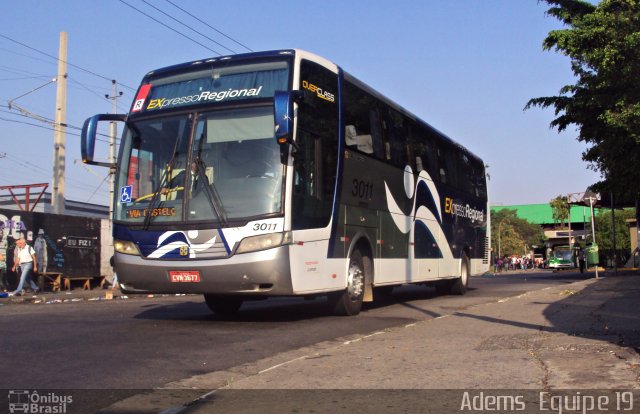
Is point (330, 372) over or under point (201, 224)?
under

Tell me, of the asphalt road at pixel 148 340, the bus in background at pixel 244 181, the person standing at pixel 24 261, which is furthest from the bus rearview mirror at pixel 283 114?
the person standing at pixel 24 261

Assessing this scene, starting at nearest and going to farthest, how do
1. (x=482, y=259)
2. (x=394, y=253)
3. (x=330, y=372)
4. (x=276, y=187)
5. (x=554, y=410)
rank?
(x=554, y=410)
(x=330, y=372)
(x=276, y=187)
(x=394, y=253)
(x=482, y=259)

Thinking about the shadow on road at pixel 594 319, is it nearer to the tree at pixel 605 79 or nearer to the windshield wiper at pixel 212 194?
the windshield wiper at pixel 212 194

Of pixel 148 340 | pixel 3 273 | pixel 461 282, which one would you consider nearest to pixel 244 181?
pixel 148 340

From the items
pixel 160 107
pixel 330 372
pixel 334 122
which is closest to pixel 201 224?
pixel 160 107

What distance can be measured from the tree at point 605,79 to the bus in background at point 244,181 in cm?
1138

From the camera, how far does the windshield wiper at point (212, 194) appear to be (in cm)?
858

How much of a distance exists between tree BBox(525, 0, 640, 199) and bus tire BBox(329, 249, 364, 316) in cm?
1181

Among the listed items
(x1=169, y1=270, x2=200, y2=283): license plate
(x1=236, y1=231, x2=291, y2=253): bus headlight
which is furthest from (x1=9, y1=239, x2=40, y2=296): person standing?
(x1=236, y1=231, x2=291, y2=253): bus headlight

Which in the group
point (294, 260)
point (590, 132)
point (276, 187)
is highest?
point (590, 132)

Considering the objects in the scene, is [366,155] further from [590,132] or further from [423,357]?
[590,132]

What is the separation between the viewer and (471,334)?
7949 millimetres

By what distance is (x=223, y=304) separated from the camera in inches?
436

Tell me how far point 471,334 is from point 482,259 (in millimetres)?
12125
